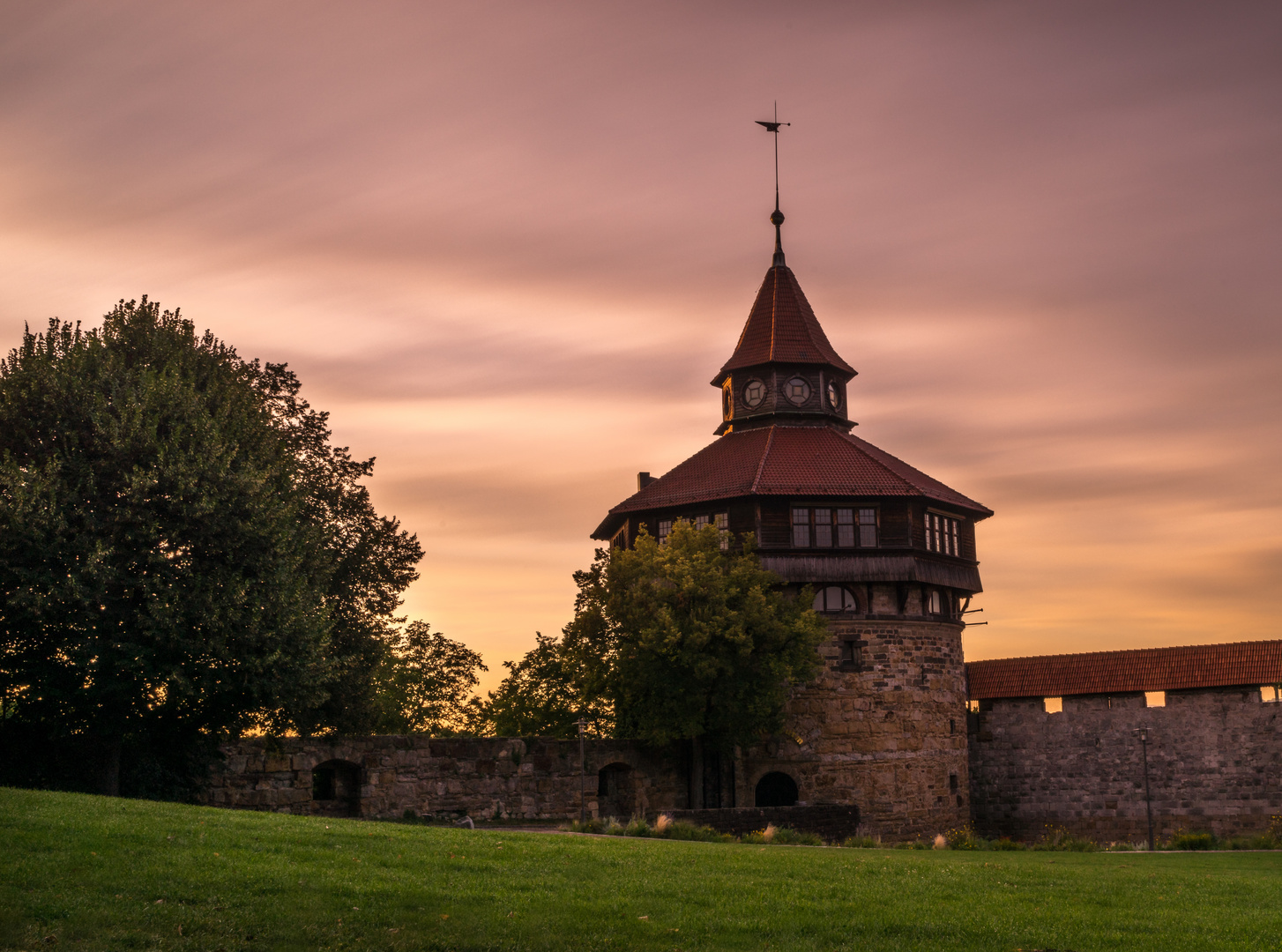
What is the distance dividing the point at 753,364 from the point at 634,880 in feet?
108

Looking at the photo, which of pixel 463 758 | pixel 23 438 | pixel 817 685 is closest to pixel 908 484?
pixel 817 685

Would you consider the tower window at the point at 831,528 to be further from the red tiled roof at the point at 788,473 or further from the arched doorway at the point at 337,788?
the arched doorway at the point at 337,788

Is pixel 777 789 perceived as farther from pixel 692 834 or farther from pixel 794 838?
pixel 692 834

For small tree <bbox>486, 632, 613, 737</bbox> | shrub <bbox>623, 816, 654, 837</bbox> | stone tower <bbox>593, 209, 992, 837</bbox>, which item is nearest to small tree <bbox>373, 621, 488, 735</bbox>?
small tree <bbox>486, 632, 613, 737</bbox>

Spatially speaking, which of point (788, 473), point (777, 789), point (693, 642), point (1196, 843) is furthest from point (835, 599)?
point (1196, 843)

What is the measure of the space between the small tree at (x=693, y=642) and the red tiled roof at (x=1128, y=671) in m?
10.4

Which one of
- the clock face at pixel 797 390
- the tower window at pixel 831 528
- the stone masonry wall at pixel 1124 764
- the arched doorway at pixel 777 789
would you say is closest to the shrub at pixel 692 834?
the arched doorway at pixel 777 789

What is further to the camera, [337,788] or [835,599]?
[835,599]

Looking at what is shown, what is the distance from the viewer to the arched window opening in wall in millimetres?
42125

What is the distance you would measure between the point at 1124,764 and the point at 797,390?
1750 centimetres

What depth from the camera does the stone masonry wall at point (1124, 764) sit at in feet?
136

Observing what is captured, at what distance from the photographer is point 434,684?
6325cm

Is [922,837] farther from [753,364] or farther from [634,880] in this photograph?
[634,880]

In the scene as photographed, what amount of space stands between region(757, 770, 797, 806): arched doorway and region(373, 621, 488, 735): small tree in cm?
2475
